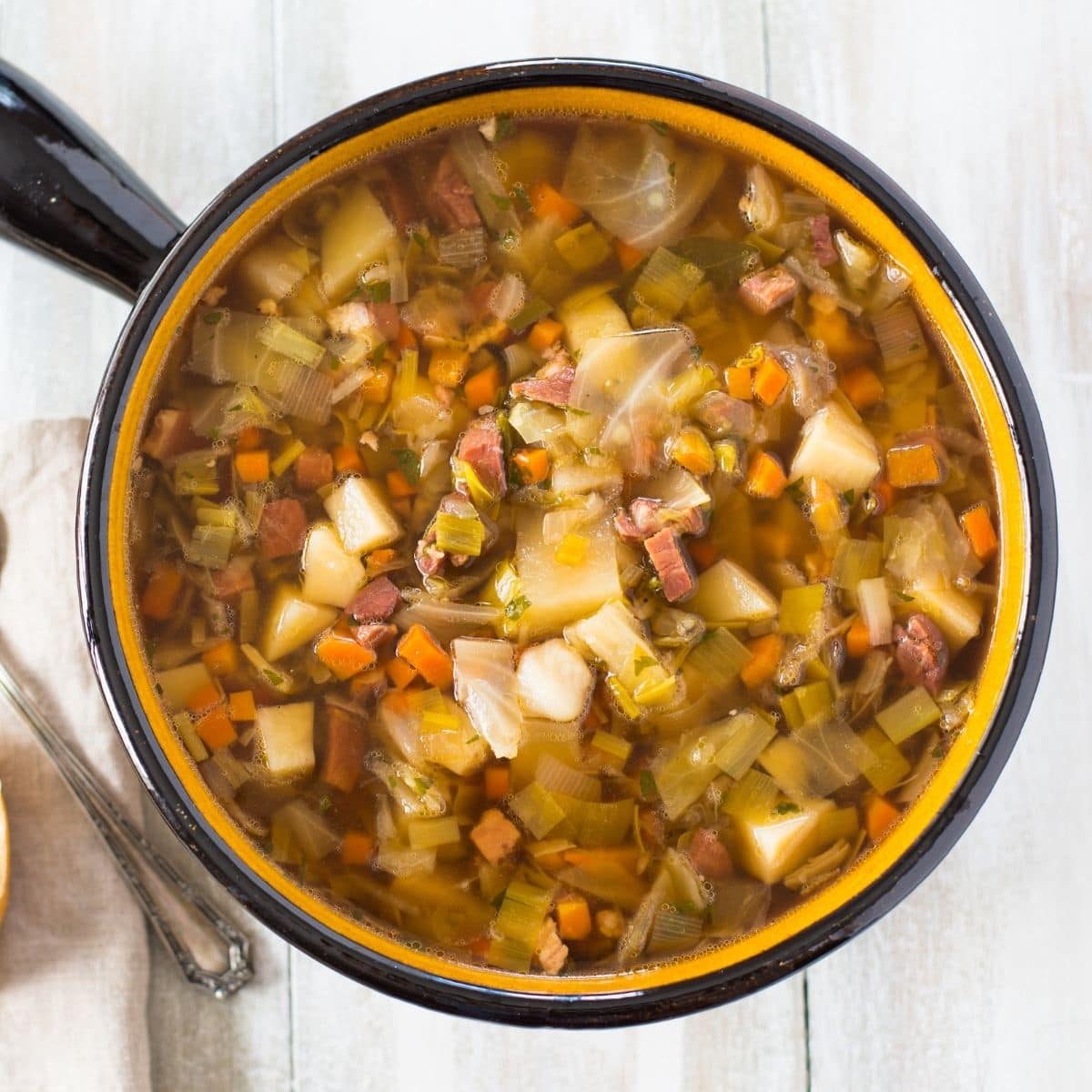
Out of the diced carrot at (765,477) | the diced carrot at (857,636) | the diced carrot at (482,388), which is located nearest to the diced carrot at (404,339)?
the diced carrot at (482,388)

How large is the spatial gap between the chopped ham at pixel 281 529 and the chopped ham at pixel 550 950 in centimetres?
70

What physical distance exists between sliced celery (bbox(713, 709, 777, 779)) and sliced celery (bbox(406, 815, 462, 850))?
41 centimetres

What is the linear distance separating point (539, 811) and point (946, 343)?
97 centimetres

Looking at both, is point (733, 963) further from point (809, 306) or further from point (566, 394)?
point (809, 306)

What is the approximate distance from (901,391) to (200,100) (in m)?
1.41

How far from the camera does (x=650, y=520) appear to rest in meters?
1.74

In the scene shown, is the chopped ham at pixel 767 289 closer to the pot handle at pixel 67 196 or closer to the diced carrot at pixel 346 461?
the diced carrot at pixel 346 461

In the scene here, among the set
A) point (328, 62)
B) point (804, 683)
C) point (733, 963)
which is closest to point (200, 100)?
point (328, 62)

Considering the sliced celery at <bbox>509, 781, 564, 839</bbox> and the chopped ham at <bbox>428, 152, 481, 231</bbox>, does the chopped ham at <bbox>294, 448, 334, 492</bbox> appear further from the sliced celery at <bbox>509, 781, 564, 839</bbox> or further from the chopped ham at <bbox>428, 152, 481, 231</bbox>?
the sliced celery at <bbox>509, 781, 564, 839</bbox>

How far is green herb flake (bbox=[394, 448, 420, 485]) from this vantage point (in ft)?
5.83

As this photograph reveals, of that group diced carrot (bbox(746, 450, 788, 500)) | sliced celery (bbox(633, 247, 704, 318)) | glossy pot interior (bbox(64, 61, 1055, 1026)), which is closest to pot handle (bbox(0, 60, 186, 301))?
glossy pot interior (bbox(64, 61, 1055, 1026))

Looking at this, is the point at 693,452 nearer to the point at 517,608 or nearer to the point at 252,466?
the point at 517,608

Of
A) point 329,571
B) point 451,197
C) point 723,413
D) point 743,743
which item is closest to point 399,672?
point 329,571

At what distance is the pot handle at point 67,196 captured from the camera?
1.68 m
